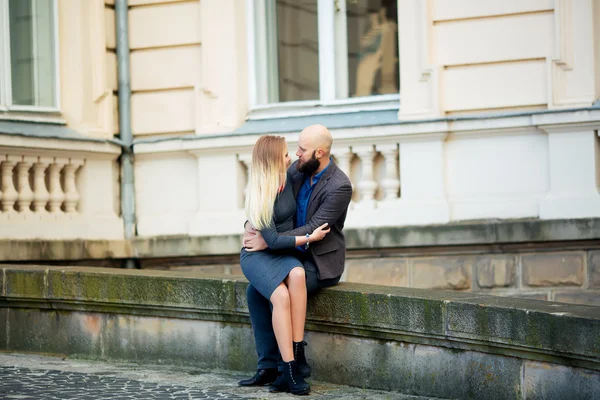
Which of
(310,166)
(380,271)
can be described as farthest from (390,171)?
(310,166)

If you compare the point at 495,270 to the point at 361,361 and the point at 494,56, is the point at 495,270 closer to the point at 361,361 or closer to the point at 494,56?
the point at 494,56

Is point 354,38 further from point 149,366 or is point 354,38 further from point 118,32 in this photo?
point 149,366

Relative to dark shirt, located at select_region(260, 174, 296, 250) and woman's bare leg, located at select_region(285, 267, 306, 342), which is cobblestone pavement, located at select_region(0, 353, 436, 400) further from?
dark shirt, located at select_region(260, 174, 296, 250)

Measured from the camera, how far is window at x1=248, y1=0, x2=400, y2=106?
9.78m

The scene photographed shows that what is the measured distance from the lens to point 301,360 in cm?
644

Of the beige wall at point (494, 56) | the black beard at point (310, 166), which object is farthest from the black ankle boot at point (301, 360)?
the beige wall at point (494, 56)

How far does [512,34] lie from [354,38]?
5.42 ft

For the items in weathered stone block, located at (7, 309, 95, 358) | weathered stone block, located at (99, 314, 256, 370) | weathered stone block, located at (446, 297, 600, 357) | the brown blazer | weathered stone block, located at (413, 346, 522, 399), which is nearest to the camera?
weathered stone block, located at (446, 297, 600, 357)

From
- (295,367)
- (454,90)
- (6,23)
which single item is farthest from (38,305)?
(454,90)

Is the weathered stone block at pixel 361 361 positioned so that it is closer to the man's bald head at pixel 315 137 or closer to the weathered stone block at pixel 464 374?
the weathered stone block at pixel 464 374

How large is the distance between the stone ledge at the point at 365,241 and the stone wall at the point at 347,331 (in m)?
1.47

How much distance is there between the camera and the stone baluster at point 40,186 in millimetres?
9555

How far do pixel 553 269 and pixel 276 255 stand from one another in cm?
315

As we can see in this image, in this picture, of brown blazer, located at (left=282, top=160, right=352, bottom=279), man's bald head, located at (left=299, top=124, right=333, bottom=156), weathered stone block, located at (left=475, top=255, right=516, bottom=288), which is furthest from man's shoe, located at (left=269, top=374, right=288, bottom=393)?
weathered stone block, located at (left=475, top=255, right=516, bottom=288)
